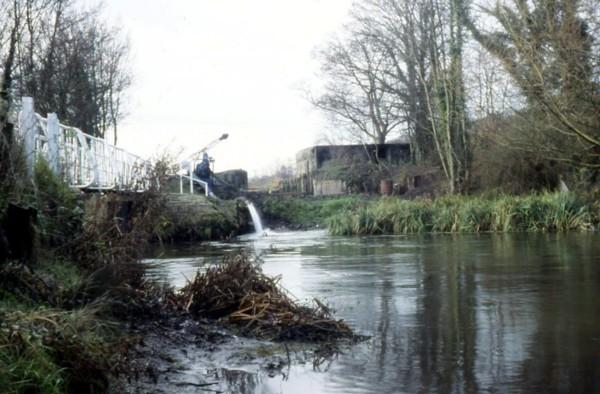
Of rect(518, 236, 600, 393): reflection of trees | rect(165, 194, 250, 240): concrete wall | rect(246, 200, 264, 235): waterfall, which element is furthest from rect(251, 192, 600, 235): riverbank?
rect(518, 236, 600, 393): reflection of trees

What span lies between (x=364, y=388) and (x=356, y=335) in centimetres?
166

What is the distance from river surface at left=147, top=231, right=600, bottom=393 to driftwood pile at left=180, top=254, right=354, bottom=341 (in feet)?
1.52

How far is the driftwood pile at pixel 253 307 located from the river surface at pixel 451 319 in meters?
0.46

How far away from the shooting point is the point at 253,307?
7.52m

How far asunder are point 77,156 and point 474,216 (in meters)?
14.0

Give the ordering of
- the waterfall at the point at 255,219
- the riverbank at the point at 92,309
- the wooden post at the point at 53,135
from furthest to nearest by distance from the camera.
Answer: the waterfall at the point at 255,219 → the wooden post at the point at 53,135 → the riverbank at the point at 92,309

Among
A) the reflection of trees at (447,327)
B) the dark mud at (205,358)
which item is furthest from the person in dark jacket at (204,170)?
the dark mud at (205,358)

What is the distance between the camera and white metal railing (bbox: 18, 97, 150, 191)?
10.7 meters

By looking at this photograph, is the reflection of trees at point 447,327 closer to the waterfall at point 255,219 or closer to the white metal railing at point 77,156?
the white metal railing at point 77,156

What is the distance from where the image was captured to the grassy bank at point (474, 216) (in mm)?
23766

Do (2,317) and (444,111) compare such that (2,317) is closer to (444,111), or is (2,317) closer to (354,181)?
(444,111)

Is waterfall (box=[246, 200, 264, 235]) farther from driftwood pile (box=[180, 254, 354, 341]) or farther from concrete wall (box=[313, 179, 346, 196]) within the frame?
driftwood pile (box=[180, 254, 354, 341])

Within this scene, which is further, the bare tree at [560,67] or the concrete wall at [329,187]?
the concrete wall at [329,187]

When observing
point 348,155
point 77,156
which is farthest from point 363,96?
point 77,156
